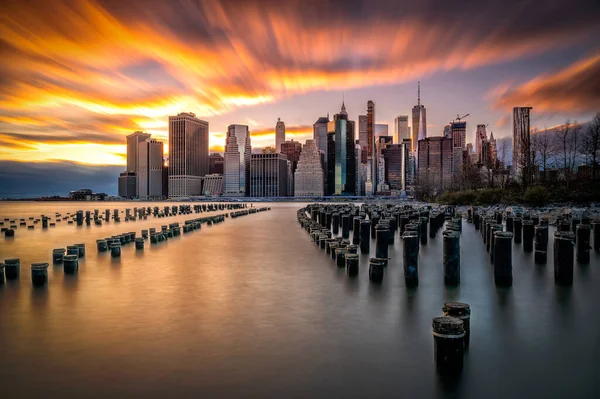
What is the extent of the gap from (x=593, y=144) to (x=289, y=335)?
167 ft

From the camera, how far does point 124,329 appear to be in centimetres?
913

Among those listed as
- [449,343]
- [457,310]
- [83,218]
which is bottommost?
[83,218]

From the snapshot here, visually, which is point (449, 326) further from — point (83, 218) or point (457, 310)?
point (83, 218)

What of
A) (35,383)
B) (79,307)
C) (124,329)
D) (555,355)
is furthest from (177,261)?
(555,355)

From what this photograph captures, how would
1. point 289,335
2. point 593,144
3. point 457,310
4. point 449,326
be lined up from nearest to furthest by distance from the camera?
point 449,326 < point 457,310 < point 289,335 < point 593,144

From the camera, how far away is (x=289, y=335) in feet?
28.1

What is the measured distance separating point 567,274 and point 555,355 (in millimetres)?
6810

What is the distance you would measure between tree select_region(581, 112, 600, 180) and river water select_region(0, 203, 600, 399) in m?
36.6

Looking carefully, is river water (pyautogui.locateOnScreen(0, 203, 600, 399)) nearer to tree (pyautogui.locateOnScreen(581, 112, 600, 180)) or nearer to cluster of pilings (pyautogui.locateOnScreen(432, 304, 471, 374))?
cluster of pilings (pyautogui.locateOnScreen(432, 304, 471, 374))

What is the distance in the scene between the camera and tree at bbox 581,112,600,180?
45659 millimetres

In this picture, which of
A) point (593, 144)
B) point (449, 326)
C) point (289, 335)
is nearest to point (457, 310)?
point (449, 326)

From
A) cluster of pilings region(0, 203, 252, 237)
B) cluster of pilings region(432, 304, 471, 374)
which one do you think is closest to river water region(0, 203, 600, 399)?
cluster of pilings region(432, 304, 471, 374)

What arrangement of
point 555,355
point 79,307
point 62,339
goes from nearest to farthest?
1. point 555,355
2. point 62,339
3. point 79,307

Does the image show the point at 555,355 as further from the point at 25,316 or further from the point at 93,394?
the point at 25,316
